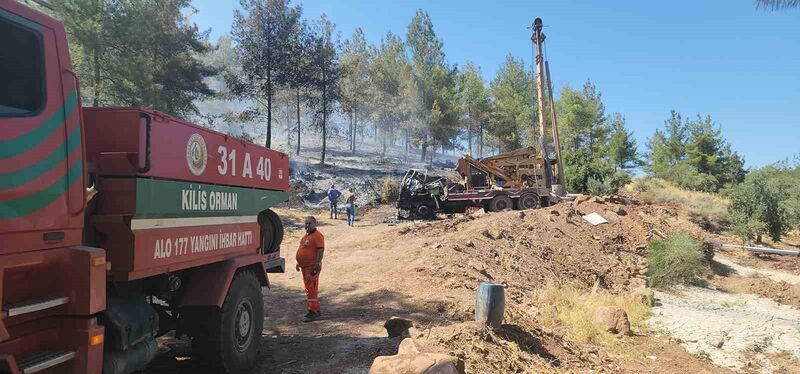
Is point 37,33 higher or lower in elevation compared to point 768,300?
higher

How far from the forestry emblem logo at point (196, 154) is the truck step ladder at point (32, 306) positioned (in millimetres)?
1491

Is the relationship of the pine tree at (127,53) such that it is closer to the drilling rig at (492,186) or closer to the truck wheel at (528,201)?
the drilling rig at (492,186)

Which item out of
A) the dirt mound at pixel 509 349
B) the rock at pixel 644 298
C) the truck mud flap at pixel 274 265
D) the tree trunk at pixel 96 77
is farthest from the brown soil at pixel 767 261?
the tree trunk at pixel 96 77

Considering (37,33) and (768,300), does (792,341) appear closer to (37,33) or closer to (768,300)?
(768,300)

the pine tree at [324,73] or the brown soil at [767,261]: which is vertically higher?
the pine tree at [324,73]

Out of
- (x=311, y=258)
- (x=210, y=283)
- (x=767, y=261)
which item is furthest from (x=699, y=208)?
(x=210, y=283)

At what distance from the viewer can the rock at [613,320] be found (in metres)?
8.16

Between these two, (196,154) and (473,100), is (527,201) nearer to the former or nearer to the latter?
(196,154)

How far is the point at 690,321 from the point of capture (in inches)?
372

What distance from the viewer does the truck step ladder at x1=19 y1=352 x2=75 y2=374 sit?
2.70 meters

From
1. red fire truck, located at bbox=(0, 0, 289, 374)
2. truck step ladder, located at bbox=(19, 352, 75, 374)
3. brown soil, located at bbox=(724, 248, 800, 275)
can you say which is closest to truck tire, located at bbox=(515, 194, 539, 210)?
brown soil, located at bbox=(724, 248, 800, 275)

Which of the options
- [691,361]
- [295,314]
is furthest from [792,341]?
[295,314]

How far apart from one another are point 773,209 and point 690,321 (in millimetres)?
14272

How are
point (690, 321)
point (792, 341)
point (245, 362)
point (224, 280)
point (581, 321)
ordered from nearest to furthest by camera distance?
1. point (224, 280)
2. point (245, 362)
3. point (581, 321)
4. point (792, 341)
5. point (690, 321)
